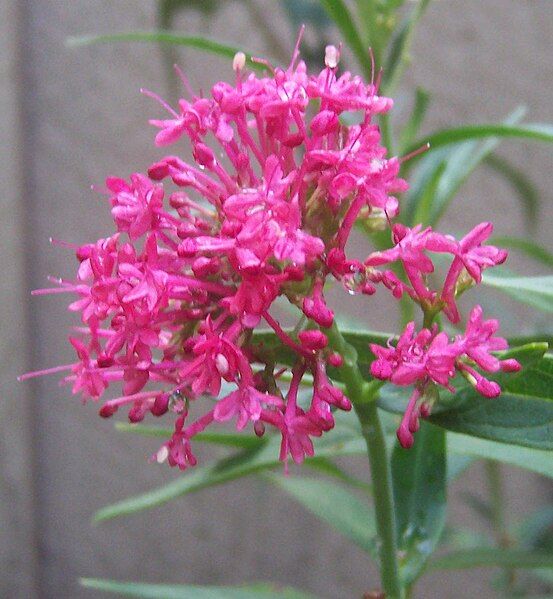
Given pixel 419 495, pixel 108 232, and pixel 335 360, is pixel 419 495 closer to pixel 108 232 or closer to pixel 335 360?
pixel 335 360

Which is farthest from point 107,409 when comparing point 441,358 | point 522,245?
point 522,245

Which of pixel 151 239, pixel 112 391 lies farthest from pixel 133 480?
pixel 151 239

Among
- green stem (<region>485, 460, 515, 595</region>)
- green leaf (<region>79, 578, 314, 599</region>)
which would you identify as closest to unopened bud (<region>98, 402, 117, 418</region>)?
green leaf (<region>79, 578, 314, 599</region>)

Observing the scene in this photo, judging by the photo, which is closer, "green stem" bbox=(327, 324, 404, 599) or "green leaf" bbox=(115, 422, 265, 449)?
"green stem" bbox=(327, 324, 404, 599)

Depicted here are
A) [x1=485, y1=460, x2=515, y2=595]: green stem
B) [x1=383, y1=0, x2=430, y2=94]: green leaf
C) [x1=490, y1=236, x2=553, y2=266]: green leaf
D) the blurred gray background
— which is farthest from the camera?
the blurred gray background

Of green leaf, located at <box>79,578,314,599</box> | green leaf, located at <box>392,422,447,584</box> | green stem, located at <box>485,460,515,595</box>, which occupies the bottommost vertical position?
green stem, located at <box>485,460,515,595</box>

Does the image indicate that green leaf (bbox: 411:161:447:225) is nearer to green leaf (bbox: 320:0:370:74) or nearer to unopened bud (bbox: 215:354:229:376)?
green leaf (bbox: 320:0:370:74)

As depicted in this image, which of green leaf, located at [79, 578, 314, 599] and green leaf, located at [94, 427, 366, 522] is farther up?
green leaf, located at [94, 427, 366, 522]

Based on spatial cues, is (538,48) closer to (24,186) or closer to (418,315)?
(418,315)
